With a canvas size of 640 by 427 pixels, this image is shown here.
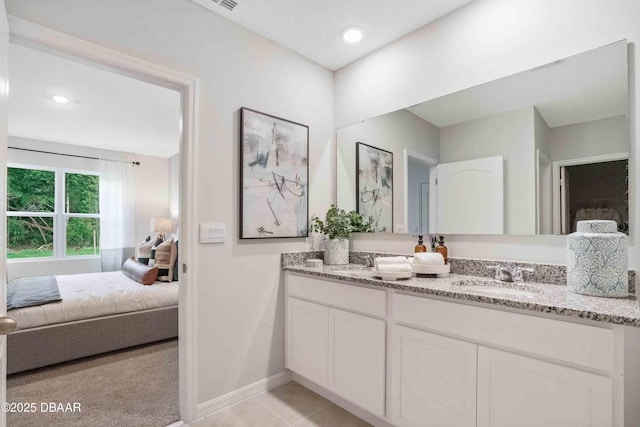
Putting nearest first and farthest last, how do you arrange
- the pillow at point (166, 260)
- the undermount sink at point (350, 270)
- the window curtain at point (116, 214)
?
the undermount sink at point (350, 270) < the pillow at point (166, 260) < the window curtain at point (116, 214)

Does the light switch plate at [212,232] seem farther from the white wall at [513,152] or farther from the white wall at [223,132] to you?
the white wall at [513,152]

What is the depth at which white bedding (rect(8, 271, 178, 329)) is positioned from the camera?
8.47 feet

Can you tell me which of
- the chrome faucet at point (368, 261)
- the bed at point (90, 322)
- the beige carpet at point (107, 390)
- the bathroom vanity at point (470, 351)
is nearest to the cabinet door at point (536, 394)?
the bathroom vanity at point (470, 351)

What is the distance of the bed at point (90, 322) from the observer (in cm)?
251

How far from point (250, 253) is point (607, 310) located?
70.7 inches

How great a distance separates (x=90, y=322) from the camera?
2.77 m

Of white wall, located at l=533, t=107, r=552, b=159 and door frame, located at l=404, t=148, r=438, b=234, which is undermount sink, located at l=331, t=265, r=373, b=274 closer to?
door frame, located at l=404, t=148, r=438, b=234

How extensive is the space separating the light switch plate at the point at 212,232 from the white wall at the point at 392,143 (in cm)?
100

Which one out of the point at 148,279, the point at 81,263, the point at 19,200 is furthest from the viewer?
the point at 81,263

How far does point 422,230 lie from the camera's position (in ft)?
7.02

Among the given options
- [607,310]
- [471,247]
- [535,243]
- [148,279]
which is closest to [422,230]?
[471,247]

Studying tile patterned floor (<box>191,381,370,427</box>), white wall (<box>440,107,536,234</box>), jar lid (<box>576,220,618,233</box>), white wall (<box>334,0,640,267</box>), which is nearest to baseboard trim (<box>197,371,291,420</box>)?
tile patterned floor (<box>191,381,370,427</box>)

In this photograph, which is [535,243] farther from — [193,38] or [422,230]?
[193,38]

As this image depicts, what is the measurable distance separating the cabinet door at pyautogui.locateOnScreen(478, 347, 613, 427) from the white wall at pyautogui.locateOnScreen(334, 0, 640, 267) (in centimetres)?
66
